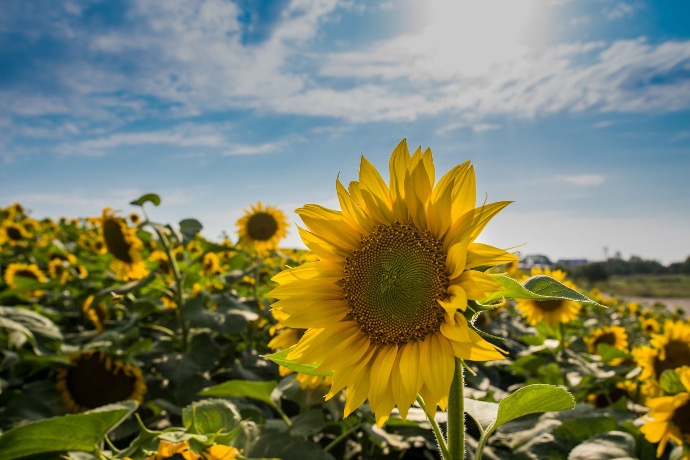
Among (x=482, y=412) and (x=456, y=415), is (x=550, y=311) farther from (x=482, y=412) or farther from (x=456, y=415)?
(x=456, y=415)

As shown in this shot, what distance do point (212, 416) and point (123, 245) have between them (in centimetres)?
366

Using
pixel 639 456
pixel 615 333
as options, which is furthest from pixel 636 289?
pixel 639 456

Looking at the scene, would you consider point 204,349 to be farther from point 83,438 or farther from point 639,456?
point 639,456

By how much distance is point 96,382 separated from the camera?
2.95m

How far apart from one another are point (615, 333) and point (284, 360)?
4.53m

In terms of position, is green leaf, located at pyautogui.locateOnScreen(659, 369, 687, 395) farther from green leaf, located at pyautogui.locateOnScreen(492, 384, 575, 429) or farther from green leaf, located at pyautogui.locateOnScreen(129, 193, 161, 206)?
green leaf, located at pyautogui.locateOnScreen(129, 193, 161, 206)

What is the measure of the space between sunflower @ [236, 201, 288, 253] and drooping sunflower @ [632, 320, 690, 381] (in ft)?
12.6

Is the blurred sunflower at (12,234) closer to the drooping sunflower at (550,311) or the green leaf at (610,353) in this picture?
the drooping sunflower at (550,311)

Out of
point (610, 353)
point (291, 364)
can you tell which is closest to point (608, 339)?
point (610, 353)

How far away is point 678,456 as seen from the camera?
80.7 inches

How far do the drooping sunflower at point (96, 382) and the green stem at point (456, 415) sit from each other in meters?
2.20

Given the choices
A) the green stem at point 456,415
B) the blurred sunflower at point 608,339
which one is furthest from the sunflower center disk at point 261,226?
the green stem at point 456,415

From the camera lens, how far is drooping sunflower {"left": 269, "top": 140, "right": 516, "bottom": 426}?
3.92 feet

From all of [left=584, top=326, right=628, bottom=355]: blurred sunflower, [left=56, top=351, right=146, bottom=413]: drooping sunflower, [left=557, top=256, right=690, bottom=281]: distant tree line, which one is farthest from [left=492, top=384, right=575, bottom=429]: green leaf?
[left=557, top=256, right=690, bottom=281]: distant tree line
